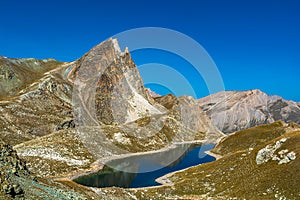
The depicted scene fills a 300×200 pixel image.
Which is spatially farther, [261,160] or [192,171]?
[192,171]

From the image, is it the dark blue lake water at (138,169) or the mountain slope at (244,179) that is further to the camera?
the dark blue lake water at (138,169)

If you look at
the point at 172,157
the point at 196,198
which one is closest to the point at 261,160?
the point at 196,198

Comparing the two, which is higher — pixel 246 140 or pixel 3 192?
pixel 246 140

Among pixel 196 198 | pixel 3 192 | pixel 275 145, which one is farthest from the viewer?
pixel 275 145

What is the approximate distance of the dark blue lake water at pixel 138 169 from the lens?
94.1 m

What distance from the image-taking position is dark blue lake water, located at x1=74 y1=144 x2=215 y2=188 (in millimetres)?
94062

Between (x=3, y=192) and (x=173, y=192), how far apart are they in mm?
49252

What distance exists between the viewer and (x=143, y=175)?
106312mm

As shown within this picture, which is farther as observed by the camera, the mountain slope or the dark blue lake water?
the dark blue lake water

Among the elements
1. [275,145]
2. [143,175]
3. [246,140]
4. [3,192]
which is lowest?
[3,192]

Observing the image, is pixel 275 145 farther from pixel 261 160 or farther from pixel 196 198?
pixel 196 198

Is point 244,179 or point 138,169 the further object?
point 138,169

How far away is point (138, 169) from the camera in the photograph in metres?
119

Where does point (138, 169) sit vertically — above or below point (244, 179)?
above
